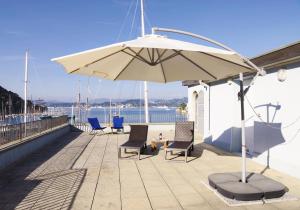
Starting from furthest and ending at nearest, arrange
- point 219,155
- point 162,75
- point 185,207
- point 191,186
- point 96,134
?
point 96,134, point 219,155, point 162,75, point 191,186, point 185,207

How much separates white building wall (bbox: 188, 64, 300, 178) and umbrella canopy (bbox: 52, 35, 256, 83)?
108 centimetres

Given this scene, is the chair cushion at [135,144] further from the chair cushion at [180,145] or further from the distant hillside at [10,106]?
the distant hillside at [10,106]

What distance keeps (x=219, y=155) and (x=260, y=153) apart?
5.28ft

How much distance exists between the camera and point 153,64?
782cm

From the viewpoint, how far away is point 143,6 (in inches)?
811

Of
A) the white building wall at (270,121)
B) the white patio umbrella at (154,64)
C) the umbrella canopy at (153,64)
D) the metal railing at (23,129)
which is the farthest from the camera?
the metal railing at (23,129)

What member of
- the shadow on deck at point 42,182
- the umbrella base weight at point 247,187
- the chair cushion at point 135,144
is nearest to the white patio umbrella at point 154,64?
the umbrella base weight at point 247,187

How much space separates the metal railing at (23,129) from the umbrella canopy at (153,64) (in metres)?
3.26

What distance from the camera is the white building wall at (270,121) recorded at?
24.1ft

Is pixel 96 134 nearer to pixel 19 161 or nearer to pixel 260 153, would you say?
pixel 19 161

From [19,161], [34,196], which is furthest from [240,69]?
[19,161]

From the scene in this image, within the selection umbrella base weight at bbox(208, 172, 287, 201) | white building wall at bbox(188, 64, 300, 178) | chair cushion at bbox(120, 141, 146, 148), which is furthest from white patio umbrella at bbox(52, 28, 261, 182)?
chair cushion at bbox(120, 141, 146, 148)

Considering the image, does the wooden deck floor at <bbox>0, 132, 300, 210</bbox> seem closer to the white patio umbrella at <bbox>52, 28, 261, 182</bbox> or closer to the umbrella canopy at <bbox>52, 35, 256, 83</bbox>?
the white patio umbrella at <bbox>52, 28, 261, 182</bbox>

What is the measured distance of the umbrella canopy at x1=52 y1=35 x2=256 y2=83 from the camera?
650cm
